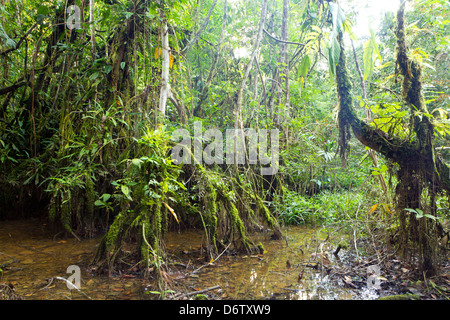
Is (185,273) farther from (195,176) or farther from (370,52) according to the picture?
(370,52)

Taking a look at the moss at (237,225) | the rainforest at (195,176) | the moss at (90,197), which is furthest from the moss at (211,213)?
the moss at (90,197)

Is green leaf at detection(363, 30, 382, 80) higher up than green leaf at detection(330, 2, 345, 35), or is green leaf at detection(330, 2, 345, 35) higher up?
green leaf at detection(330, 2, 345, 35)

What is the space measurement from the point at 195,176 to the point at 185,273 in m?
1.23

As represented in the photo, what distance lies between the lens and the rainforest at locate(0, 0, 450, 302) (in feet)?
8.75

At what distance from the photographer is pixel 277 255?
3.64 metres

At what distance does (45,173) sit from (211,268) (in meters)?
3.00

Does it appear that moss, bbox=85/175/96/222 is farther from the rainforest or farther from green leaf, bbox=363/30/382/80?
green leaf, bbox=363/30/382/80

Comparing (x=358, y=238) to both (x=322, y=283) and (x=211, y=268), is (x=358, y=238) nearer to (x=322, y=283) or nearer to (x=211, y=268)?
(x=322, y=283)

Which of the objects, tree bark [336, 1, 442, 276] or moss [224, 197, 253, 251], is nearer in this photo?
tree bark [336, 1, 442, 276]

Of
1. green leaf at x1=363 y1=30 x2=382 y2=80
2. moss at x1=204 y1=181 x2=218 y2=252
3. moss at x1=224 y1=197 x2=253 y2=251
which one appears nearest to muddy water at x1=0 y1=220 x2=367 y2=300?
moss at x1=224 y1=197 x2=253 y2=251

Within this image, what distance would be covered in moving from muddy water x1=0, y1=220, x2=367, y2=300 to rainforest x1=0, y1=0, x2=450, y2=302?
0.07 ft

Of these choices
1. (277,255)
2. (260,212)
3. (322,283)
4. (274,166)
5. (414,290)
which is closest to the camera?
(414,290)

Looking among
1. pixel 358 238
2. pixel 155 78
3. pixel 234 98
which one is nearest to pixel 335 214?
pixel 358 238

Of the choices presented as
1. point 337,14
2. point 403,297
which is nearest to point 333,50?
point 337,14
